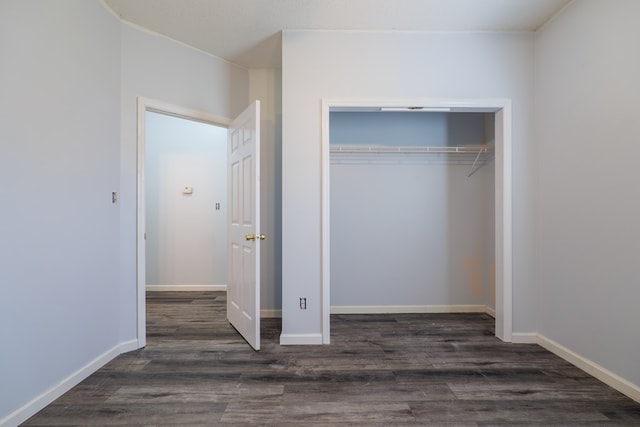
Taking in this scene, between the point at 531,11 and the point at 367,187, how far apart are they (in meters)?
1.93

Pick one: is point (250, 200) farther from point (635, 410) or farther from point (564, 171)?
point (635, 410)

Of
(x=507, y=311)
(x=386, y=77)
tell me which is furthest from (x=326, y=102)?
(x=507, y=311)

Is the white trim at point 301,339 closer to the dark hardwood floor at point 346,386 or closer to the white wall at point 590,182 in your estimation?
the dark hardwood floor at point 346,386

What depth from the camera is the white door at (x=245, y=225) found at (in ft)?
7.80


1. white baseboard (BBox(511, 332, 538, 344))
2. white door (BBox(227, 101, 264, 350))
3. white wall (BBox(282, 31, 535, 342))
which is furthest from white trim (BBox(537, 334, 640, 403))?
white door (BBox(227, 101, 264, 350))

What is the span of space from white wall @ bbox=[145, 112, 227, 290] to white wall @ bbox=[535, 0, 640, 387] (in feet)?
12.3

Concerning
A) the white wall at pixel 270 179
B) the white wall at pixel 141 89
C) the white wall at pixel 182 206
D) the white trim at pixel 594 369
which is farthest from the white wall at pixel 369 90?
the white wall at pixel 182 206

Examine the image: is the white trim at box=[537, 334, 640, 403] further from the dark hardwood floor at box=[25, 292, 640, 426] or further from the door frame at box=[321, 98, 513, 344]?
the door frame at box=[321, 98, 513, 344]

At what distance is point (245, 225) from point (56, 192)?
1.23m

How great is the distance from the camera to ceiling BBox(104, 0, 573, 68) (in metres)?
2.23

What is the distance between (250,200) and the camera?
250 cm

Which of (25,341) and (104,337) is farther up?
(25,341)

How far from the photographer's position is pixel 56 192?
1839 mm

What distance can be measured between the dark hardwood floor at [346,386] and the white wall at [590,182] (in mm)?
354
